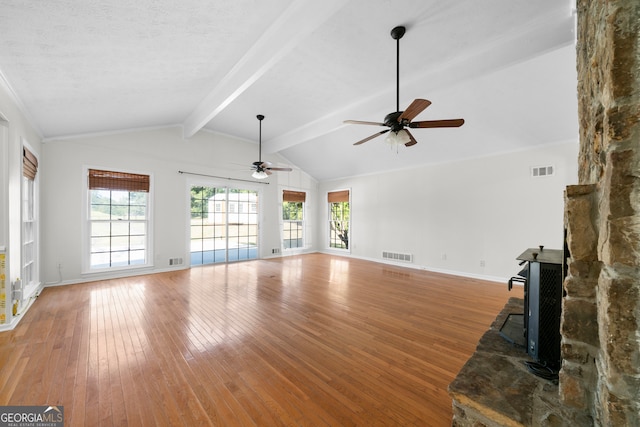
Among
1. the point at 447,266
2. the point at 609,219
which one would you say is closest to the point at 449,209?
the point at 447,266

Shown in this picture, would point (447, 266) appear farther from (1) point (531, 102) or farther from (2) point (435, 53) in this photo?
(2) point (435, 53)

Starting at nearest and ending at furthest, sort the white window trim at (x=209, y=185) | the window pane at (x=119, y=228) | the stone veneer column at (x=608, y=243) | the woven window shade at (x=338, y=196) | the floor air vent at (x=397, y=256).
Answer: the stone veneer column at (x=608, y=243), the window pane at (x=119, y=228), the white window trim at (x=209, y=185), the floor air vent at (x=397, y=256), the woven window shade at (x=338, y=196)

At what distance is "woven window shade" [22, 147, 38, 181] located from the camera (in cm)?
330

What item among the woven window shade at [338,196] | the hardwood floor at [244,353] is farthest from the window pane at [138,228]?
the woven window shade at [338,196]

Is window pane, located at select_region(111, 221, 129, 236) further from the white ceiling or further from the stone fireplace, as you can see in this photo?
the stone fireplace

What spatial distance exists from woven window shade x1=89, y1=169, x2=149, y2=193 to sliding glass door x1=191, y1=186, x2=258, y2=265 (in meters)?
1.06

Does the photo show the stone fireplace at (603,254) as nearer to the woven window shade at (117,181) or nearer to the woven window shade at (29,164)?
the woven window shade at (29,164)

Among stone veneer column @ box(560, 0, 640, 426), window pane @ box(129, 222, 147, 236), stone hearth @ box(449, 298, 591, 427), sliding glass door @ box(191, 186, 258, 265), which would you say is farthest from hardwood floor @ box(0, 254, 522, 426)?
sliding glass door @ box(191, 186, 258, 265)

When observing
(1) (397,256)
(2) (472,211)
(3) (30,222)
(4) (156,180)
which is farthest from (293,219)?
(3) (30,222)

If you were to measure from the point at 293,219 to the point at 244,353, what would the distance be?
5834 millimetres

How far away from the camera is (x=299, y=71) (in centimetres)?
345

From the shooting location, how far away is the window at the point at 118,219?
15.3 feet

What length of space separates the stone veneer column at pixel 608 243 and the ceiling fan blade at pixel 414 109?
137cm

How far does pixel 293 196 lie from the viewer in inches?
311
